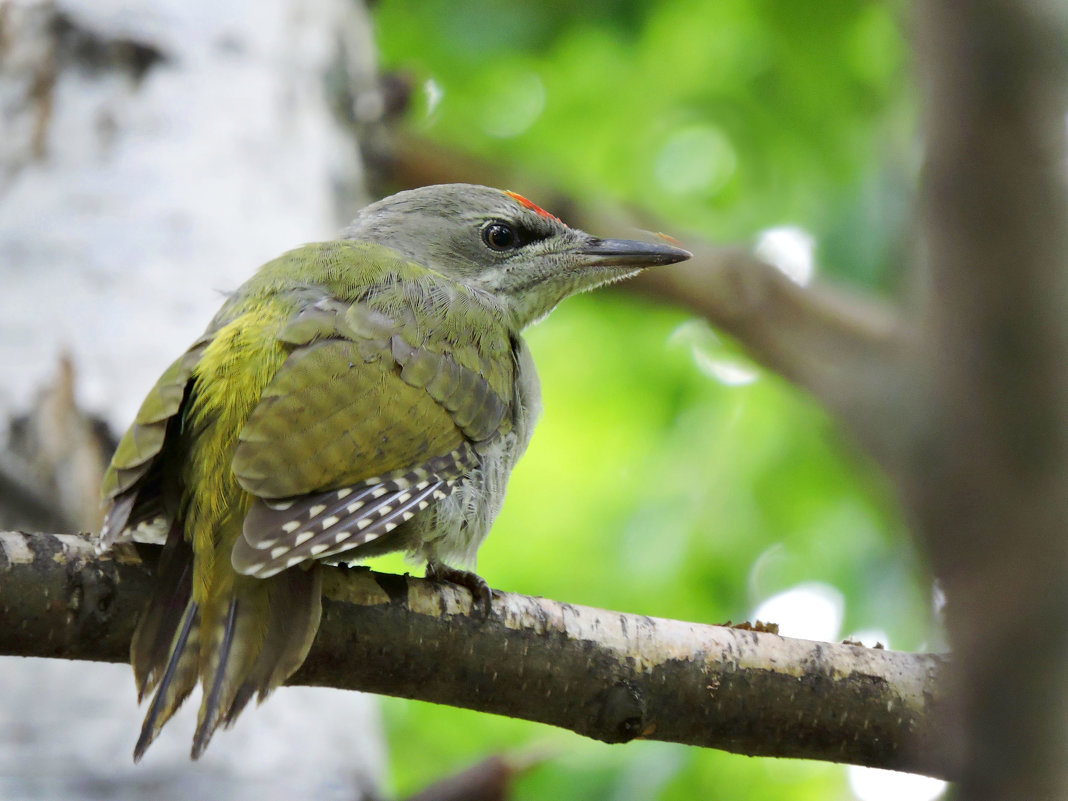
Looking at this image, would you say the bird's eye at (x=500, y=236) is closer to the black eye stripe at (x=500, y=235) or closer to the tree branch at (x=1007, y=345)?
the black eye stripe at (x=500, y=235)

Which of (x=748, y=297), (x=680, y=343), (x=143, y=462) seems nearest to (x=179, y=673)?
(x=143, y=462)

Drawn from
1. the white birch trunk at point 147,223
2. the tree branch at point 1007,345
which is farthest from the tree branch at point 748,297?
the tree branch at point 1007,345

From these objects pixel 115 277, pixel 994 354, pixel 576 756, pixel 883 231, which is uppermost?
pixel 883 231

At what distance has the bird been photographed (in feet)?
8.91

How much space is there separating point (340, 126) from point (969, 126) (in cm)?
292

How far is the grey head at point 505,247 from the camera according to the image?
15.5ft

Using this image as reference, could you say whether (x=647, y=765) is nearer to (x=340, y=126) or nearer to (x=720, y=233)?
(x=340, y=126)

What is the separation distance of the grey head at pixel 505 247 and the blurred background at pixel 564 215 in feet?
1.08

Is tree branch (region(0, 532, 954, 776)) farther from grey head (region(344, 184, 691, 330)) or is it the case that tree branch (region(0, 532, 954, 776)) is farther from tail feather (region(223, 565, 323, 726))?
grey head (region(344, 184, 691, 330))

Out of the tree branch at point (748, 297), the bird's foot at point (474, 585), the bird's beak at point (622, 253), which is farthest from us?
the tree branch at point (748, 297)

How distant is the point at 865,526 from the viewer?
6926 mm

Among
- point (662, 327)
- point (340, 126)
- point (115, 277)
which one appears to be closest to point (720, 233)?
point (662, 327)

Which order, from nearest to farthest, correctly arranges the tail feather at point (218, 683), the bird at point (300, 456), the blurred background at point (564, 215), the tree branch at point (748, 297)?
the tail feather at point (218, 683)
the bird at point (300, 456)
the blurred background at point (564, 215)
the tree branch at point (748, 297)

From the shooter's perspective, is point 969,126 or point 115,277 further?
point 115,277
